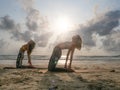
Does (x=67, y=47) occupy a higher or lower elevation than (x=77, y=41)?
lower

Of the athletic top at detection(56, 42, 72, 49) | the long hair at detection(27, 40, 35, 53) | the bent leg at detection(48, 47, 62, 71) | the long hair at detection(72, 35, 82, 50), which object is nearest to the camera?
the long hair at detection(72, 35, 82, 50)

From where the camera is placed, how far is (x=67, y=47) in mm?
10766

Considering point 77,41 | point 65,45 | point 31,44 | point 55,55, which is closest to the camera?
point 77,41

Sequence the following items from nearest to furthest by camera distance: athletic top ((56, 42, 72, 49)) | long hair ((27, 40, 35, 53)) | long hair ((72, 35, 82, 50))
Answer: long hair ((72, 35, 82, 50)) → athletic top ((56, 42, 72, 49)) → long hair ((27, 40, 35, 53))

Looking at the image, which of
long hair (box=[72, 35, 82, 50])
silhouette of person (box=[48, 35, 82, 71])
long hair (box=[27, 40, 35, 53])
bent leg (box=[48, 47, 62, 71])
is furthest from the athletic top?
long hair (box=[27, 40, 35, 53])

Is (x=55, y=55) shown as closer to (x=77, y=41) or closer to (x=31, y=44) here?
(x=77, y=41)

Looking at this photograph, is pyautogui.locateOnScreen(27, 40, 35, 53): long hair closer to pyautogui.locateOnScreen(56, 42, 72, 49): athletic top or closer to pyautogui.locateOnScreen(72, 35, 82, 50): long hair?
pyautogui.locateOnScreen(56, 42, 72, 49): athletic top

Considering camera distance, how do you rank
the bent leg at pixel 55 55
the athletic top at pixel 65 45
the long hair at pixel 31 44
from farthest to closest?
the long hair at pixel 31 44
the bent leg at pixel 55 55
the athletic top at pixel 65 45

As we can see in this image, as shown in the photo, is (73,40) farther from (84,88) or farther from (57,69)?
(84,88)

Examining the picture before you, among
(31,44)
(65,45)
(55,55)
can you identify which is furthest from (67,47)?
(31,44)

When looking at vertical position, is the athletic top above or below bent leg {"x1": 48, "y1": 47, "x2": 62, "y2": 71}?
above

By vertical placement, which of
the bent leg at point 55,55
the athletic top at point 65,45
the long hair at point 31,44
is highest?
the long hair at point 31,44

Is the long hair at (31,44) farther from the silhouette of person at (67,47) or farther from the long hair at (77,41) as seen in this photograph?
the long hair at (77,41)

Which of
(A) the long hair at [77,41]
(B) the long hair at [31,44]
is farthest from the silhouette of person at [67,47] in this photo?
(B) the long hair at [31,44]
